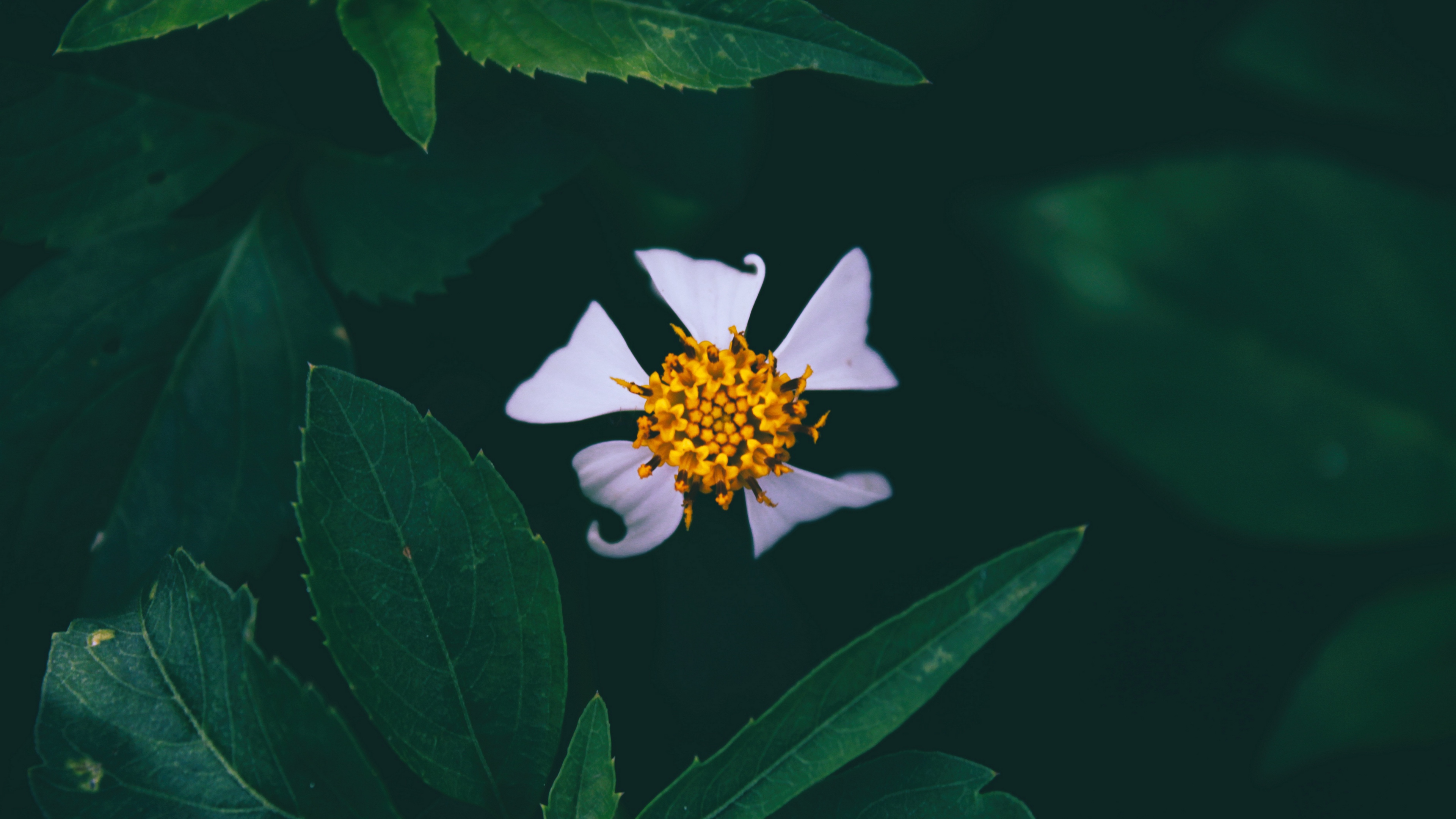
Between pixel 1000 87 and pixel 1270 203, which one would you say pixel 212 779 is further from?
pixel 1270 203

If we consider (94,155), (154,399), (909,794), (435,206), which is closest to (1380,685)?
(909,794)

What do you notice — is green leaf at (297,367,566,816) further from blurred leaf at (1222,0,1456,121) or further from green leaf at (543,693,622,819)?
blurred leaf at (1222,0,1456,121)

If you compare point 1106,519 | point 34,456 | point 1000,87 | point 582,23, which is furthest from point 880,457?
point 34,456

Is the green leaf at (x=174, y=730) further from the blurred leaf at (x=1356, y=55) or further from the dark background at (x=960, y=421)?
the blurred leaf at (x=1356, y=55)

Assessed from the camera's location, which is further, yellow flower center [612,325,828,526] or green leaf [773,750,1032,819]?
yellow flower center [612,325,828,526]

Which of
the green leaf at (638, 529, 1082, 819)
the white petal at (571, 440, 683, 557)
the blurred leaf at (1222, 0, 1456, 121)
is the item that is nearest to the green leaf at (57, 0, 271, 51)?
the white petal at (571, 440, 683, 557)

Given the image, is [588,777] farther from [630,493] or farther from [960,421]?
[960,421]
